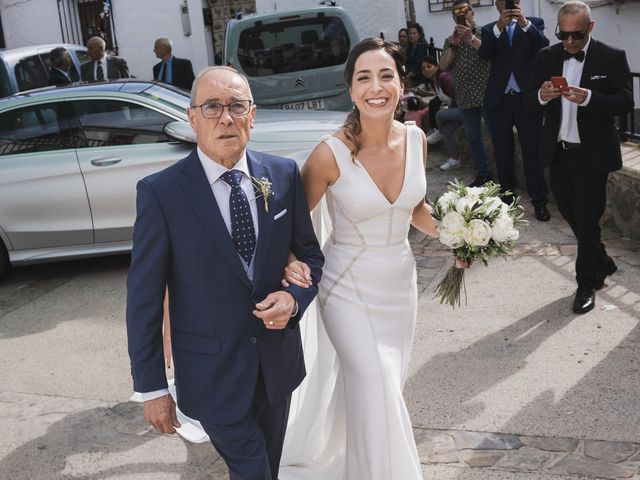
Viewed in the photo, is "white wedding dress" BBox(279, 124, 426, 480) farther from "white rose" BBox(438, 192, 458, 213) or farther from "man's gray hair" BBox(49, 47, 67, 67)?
"man's gray hair" BBox(49, 47, 67, 67)

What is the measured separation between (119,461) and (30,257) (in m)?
3.55

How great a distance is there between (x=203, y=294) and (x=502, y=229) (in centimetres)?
156

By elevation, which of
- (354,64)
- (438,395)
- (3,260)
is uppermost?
(354,64)

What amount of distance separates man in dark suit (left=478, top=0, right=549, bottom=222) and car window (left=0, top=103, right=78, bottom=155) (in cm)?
384

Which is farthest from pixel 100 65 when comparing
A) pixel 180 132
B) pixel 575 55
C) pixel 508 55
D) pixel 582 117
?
pixel 582 117

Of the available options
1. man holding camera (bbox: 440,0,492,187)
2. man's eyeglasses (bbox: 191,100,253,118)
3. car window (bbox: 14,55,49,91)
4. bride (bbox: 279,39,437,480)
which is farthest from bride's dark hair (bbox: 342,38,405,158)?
car window (bbox: 14,55,49,91)

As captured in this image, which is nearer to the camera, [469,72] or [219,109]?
[219,109]

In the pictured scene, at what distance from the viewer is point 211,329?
10.2 feet

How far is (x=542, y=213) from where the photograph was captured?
823cm

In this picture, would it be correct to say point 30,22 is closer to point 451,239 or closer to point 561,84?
point 561,84

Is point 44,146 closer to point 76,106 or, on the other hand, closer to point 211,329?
point 76,106

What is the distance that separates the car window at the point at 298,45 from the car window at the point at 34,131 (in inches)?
134

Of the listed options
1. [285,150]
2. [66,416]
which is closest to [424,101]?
[285,150]

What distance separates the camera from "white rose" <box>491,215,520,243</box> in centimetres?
404
